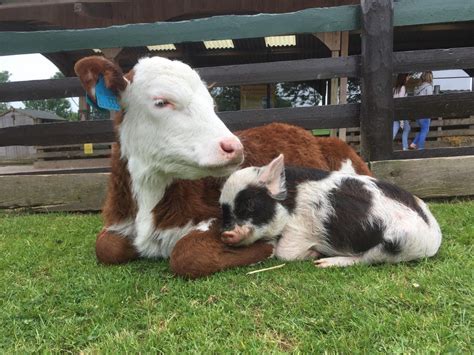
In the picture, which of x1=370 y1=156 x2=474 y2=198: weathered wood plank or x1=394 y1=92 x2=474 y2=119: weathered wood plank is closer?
x1=370 y1=156 x2=474 y2=198: weathered wood plank

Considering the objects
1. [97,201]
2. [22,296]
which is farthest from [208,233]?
[97,201]

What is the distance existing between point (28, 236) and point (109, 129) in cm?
183

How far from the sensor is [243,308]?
6.95 feet

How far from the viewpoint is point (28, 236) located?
4.00m

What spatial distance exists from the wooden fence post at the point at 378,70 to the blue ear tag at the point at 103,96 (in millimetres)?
3069

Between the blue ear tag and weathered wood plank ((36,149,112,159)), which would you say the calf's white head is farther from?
weathered wood plank ((36,149,112,159))

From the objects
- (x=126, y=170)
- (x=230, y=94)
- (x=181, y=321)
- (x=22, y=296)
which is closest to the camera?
(x=181, y=321)

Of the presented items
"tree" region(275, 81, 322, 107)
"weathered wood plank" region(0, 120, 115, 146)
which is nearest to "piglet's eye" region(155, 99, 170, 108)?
"weathered wood plank" region(0, 120, 115, 146)

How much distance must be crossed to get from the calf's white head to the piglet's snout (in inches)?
15.2

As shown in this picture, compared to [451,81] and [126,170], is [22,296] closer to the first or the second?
[126,170]

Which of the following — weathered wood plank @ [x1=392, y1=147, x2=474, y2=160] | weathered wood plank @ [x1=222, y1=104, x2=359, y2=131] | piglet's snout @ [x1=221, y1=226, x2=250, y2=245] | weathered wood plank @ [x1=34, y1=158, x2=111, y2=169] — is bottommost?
weathered wood plank @ [x1=34, y1=158, x2=111, y2=169]

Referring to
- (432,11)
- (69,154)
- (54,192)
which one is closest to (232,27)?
(432,11)

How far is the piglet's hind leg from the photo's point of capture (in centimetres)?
272

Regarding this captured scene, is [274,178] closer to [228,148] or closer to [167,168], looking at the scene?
[228,148]
